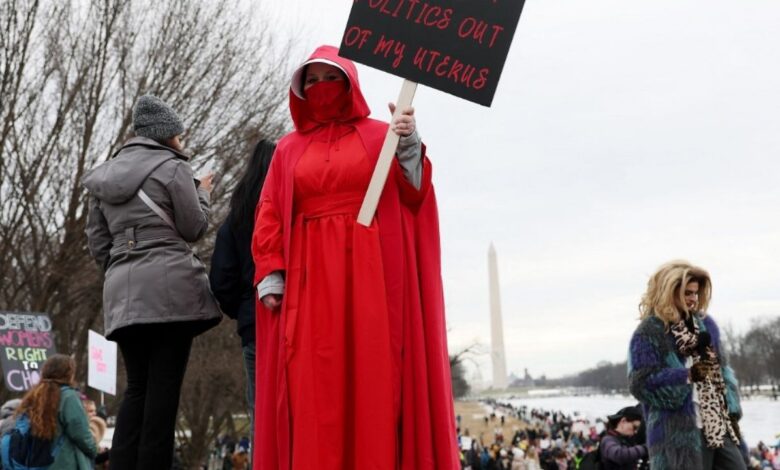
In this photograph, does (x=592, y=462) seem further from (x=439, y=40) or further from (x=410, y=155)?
(x=439, y=40)

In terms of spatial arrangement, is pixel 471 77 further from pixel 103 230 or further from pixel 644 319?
pixel 644 319

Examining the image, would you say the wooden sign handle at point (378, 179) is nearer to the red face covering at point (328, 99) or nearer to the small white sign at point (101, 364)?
the red face covering at point (328, 99)

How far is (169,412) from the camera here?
14.7 feet

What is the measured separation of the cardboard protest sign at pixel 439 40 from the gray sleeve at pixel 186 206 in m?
1.10

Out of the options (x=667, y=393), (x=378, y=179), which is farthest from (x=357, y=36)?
(x=667, y=393)

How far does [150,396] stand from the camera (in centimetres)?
448

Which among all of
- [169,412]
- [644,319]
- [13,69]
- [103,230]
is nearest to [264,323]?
[169,412]

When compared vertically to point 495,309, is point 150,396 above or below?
below

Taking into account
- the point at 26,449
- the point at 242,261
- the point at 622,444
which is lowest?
the point at 622,444

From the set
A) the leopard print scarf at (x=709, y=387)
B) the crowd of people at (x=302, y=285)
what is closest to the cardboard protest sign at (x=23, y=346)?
the crowd of people at (x=302, y=285)

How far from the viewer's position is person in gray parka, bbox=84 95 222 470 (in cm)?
452

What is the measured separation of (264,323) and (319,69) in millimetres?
1318

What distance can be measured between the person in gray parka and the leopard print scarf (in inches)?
124

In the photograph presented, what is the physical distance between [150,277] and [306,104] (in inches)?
47.1
